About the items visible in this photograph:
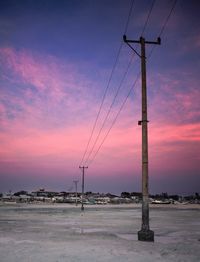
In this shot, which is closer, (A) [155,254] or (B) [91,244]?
(A) [155,254]

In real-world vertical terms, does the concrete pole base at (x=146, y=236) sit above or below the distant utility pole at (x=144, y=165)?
below

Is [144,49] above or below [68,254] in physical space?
above

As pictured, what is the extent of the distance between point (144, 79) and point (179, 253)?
9366mm

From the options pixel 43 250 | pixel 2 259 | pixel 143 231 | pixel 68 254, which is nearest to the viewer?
pixel 2 259

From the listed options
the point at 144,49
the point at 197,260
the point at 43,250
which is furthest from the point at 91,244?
the point at 144,49

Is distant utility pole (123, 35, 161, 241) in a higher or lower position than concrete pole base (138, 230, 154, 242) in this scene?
higher

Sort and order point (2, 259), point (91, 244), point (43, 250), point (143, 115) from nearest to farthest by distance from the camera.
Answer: point (2, 259) → point (43, 250) → point (91, 244) → point (143, 115)

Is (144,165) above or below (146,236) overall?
above

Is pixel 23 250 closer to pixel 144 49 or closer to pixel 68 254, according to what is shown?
pixel 68 254

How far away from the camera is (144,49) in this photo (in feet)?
66.4

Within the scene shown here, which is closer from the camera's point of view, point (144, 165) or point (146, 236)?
point (146, 236)

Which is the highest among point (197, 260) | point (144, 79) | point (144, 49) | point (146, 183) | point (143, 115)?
point (144, 49)

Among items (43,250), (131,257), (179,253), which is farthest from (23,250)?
(179,253)

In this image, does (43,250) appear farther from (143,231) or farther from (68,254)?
(143,231)
